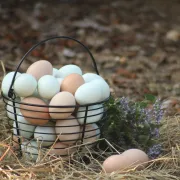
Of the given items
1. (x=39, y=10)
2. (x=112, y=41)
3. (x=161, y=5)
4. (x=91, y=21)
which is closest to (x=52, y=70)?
(x=112, y=41)

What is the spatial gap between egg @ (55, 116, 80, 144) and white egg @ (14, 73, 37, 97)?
0.16m

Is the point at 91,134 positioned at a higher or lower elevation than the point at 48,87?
lower

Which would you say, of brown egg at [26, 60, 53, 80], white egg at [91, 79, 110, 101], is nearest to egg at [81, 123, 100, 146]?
white egg at [91, 79, 110, 101]

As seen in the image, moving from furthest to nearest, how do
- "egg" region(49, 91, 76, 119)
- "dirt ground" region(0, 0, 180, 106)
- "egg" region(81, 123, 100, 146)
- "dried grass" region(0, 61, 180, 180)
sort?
"dirt ground" region(0, 0, 180, 106) < "egg" region(81, 123, 100, 146) < "egg" region(49, 91, 76, 119) < "dried grass" region(0, 61, 180, 180)

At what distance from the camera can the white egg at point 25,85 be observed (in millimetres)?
1854

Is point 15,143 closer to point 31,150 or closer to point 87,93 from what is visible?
point 31,150

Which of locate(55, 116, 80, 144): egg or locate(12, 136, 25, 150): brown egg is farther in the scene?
locate(12, 136, 25, 150): brown egg

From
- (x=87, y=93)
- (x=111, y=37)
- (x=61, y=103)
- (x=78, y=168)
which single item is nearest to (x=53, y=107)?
(x=61, y=103)

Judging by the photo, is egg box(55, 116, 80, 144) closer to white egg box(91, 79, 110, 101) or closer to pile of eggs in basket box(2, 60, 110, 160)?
pile of eggs in basket box(2, 60, 110, 160)

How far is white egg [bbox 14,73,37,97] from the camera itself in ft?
6.08

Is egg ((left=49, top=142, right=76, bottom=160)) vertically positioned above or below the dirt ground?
above

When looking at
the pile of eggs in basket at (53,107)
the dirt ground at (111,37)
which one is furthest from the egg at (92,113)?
the dirt ground at (111,37)

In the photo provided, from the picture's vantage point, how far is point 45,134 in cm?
192

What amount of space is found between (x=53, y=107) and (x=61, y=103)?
0.11 feet
